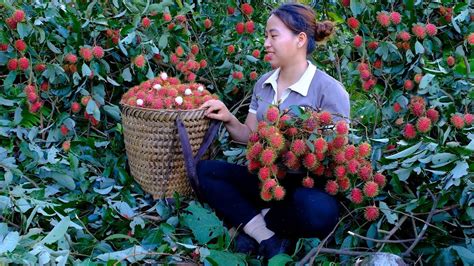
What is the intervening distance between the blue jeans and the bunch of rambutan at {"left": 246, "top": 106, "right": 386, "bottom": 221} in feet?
0.17

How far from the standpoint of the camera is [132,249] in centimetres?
162

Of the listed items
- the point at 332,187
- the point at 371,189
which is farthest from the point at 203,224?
the point at 371,189

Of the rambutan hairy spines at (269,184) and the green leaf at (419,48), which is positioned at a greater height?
the green leaf at (419,48)

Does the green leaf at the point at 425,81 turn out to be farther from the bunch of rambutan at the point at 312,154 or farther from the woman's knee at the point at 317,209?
the woman's knee at the point at 317,209

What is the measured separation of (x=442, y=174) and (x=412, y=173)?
0.12 metres

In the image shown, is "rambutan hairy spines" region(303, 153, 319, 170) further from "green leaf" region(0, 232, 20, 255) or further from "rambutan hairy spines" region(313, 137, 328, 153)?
"green leaf" region(0, 232, 20, 255)

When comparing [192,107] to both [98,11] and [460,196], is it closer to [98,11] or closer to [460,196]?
[98,11]

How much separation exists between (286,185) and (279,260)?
25cm

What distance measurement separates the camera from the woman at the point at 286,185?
1.68 meters

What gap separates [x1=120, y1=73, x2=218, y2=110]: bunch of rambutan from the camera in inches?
73.6

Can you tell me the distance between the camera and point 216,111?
76.1 inches

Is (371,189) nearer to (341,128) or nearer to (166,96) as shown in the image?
(341,128)

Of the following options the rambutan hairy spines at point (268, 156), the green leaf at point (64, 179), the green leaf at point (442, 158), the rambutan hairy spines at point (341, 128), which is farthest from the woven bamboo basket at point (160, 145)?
the green leaf at point (442, 158)

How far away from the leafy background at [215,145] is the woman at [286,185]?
0.06 metres
